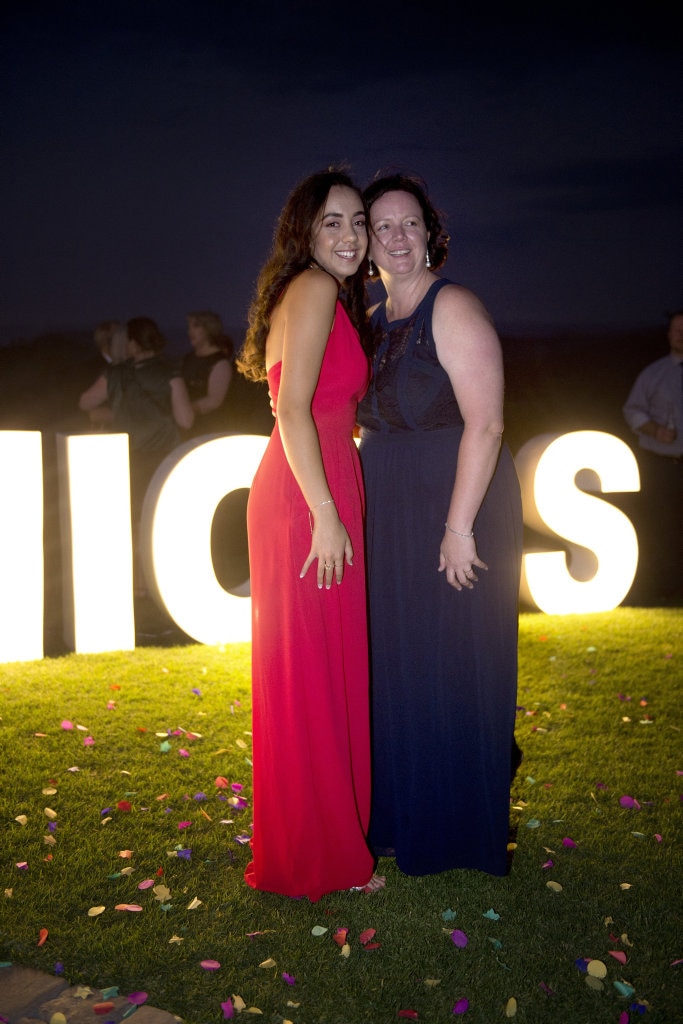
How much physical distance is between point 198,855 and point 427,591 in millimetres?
1315

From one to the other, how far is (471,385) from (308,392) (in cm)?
52

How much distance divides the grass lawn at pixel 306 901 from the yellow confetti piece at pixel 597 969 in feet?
0.04

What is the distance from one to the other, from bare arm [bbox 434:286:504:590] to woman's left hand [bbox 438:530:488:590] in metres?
0.02

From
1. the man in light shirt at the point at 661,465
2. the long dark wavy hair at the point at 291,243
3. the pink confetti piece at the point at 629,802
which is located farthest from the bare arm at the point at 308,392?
the man in light shirt at the point at 661,465

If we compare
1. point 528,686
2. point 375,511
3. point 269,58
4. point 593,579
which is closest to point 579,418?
point 269,58

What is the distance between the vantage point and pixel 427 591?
118 inches

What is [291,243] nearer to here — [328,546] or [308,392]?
[308,392]

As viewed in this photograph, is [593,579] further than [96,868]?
Yes

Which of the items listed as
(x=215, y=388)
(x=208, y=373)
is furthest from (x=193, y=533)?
(x=208, y=373)

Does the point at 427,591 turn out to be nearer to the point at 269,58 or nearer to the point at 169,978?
the point at 169,978

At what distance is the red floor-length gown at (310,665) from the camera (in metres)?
2.79

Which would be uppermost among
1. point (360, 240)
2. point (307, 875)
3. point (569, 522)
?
point (360, 240)

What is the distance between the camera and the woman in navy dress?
292 centimetres

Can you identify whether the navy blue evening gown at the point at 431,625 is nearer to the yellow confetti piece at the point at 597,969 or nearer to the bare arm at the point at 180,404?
the yellow confetti piece at the point at 597,969
